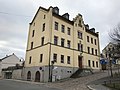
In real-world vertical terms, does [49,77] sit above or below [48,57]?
below

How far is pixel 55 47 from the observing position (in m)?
28.4

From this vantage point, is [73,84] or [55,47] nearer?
[73,84]

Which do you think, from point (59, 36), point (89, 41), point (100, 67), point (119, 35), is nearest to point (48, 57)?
point (59, 36)

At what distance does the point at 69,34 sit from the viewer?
32.8m

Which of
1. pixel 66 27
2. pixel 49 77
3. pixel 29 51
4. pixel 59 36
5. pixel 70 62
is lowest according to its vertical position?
pixel 49 77

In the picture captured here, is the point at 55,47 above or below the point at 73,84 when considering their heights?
above

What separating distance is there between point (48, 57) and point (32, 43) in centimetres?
803

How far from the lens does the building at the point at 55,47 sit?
27.4 metres

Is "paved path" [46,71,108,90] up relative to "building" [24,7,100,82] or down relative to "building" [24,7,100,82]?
down

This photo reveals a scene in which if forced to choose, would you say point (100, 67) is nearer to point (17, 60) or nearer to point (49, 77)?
point (49, 77)

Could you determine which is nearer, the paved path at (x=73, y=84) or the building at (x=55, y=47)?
the paved path at (x=73, y=84)

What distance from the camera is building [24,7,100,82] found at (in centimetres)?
2738

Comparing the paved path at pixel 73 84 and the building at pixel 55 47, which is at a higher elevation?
the building at pixel 55 47

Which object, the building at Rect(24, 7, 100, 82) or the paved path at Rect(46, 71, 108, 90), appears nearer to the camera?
the paved path at Rect(46, 71, 108, 90)
